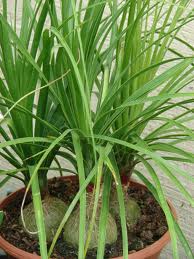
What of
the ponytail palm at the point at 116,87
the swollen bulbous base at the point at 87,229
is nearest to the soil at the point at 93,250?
the swollen bulbous base at the point at 87,229

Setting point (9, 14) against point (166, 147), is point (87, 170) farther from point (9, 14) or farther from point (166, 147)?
point (9, 14)

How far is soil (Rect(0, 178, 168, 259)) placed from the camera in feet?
2.92

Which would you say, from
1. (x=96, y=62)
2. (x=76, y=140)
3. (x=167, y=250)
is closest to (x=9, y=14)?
(x=96, y=62)

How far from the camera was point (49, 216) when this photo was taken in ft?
3.00

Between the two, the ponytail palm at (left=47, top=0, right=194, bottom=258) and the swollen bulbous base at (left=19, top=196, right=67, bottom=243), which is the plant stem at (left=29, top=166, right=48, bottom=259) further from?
the swollen bulbous base at (left=19, top=196, right=67, bottom=243)

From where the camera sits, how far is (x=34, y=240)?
3.02 feet

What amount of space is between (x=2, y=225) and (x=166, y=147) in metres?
0.36

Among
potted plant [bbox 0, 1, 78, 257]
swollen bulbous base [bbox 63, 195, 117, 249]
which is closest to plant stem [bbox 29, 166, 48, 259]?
potted plant [bbox 0, 1, 78, 257]

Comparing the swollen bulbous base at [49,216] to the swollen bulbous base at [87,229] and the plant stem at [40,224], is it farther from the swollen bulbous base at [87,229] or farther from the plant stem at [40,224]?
the plant stem at [40,224]

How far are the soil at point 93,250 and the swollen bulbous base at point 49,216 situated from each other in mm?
23

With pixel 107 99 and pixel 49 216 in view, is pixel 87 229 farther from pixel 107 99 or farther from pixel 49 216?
pixel 107 99

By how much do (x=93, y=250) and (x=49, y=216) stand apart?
104 millimetres

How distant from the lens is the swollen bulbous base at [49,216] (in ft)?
2.99

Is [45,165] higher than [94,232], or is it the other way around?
[45,165]
